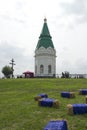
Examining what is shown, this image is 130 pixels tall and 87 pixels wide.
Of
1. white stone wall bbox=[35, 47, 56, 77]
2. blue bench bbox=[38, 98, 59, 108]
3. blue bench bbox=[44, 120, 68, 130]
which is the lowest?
blue bench bbox=[44, 120, 68, 130]

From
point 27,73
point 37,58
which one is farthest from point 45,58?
point 27,73

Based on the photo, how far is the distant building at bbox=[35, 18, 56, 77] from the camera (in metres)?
118

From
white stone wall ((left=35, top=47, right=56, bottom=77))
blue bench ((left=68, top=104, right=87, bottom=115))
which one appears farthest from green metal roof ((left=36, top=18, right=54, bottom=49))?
blue bench ((left=68, top=104, right=87, bottom=115))

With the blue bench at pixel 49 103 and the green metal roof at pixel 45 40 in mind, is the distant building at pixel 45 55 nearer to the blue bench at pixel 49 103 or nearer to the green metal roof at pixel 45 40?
the green metal roof at pixel 45 40

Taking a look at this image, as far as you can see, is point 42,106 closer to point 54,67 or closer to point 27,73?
point 27,73

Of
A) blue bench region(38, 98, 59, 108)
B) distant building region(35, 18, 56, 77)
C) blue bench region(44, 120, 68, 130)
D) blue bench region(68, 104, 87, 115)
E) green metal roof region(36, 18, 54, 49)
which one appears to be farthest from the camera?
green metal roof region(36, 18, 54, 49)

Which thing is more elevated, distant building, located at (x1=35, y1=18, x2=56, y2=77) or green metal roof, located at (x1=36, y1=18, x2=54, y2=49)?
green metal roof, located at (x1=36, y1=18, x2=54, y2=49)

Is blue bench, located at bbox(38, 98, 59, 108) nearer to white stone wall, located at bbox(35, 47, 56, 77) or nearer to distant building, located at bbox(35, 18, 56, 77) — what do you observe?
distant building, located at bbox(35, 18, 56, 77)

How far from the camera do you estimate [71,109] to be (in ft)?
64.2

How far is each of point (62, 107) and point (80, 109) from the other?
3.16 metres

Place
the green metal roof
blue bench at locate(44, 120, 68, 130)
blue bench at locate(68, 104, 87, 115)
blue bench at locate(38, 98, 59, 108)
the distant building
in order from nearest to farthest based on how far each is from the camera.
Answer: blue bench at locate(44, 120, 68, 130)
blue bench at locate(68, 104, 87, 115)
blue bench at locate(38, 98, 59, 108)
the distant building
the green metal roof

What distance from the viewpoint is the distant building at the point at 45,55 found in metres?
118

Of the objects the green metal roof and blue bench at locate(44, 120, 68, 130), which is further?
the green metal roof

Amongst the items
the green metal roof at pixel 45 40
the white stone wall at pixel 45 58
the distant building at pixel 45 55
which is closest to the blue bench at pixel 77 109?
the distant building at pixel 45 55
